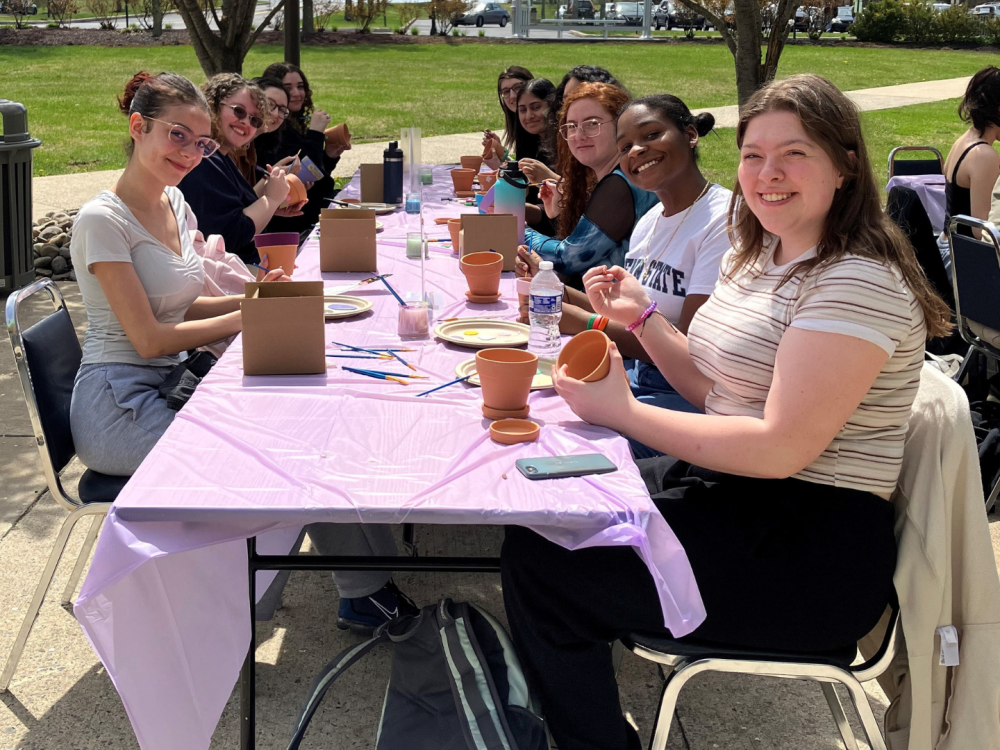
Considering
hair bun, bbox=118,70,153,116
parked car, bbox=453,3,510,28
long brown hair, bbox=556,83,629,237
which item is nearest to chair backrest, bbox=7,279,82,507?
hair bun, bbox=118,70,153,116

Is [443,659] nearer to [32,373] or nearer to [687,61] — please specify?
[32,373]

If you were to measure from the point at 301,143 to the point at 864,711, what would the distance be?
5193 millimetres

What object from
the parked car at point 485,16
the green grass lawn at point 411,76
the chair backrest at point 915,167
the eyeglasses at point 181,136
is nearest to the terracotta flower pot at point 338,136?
the eyeglasses at point 181,136

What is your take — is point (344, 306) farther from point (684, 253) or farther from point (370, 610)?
point (684, 253)

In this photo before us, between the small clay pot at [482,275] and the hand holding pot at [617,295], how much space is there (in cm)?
70

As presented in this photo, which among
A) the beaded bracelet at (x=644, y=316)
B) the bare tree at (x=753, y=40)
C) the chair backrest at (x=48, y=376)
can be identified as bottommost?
the chair backrest at (x=48, y=376)

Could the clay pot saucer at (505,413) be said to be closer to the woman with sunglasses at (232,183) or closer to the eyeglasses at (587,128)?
the eyeglasses at (587,128)

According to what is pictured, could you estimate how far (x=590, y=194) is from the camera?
12.4 ft

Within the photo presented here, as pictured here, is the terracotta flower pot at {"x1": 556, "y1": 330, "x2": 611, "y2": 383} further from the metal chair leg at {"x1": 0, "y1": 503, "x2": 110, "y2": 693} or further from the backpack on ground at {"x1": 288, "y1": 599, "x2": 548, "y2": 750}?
the metal chair leg at {"x1": 0, "y1": 503, "x2": 110, "y2": 693}

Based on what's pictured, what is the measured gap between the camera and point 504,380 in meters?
2.04

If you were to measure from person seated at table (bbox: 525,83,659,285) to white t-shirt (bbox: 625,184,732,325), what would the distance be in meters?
0.35

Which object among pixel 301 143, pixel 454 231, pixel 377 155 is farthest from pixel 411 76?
pixel 454 231

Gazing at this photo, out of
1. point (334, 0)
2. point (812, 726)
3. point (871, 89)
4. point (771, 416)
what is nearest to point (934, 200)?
point (812, 726)

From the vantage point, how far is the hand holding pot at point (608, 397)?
198 centimetres
